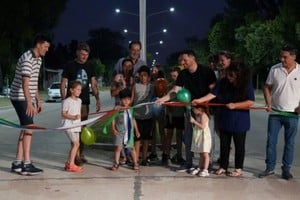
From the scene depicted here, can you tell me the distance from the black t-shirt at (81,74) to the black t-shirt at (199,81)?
1740 millimetres

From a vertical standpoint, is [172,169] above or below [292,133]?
below

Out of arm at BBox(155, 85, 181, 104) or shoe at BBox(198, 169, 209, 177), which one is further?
arm at BBox(155, 85, 181, 104)

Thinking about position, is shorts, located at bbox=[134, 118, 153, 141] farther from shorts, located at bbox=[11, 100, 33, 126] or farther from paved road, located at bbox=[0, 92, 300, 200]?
shorts, located at bbox=[11, 100, 33, 126]

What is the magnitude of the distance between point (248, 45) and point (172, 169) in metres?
37.9

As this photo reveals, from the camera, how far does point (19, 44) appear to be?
4844 centimetres

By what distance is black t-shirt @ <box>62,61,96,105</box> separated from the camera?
9078 mm

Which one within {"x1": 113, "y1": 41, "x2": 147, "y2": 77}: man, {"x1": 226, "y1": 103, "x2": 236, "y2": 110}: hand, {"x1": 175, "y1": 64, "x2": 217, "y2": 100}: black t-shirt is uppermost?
{"x1": 113, "y1": 41, "x2": 147, "y2": 77}: man

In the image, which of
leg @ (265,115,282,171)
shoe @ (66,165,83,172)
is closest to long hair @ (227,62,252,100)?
leg @ (265,115,282,171)

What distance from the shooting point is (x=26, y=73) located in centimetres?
802

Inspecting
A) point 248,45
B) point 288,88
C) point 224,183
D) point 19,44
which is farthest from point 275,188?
point 19,44

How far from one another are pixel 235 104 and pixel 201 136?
0.77 m

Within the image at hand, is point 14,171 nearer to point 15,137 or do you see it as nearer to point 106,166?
point 106,166

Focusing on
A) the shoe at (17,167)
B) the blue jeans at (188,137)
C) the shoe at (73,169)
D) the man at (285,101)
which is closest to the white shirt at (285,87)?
the man at (285,101)

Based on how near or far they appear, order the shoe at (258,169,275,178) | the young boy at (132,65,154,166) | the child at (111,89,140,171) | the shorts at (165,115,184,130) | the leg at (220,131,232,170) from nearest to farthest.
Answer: the shoe at (258,169,275,178)
the leg at (220,131,232,170)
the child at (111,89,140,171)
the young boy at (132,65,154,166)
the shorts at (165,115,184,130)
